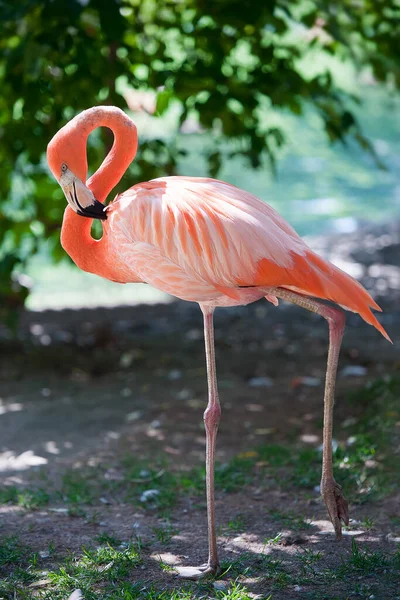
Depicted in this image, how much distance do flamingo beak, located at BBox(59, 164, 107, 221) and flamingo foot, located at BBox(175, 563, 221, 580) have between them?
4.25 ft

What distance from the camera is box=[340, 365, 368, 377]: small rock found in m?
5.69

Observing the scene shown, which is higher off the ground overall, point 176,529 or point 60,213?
point 60,213

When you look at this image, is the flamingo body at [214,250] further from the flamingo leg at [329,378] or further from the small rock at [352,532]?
the small rock at [352,532]

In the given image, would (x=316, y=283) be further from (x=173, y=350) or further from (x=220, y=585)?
(x=173, y=350)

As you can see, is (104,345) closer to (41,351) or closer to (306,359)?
(41,351)

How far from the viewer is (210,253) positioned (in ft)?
9.38

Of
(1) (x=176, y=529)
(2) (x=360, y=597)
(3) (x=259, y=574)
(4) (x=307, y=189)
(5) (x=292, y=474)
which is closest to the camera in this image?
(2) (x=360, y=597)

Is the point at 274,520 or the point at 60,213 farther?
the point at 60,213

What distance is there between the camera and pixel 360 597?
2691mm

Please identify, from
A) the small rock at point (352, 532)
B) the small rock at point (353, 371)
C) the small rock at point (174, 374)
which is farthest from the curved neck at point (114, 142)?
the small rock at point (353, 371)

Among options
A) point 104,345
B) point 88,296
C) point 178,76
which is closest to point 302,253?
point 178,76

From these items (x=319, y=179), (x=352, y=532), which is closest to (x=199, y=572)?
(x=352, y=532)

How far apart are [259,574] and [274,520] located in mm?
637

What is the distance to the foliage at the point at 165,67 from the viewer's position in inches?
185
